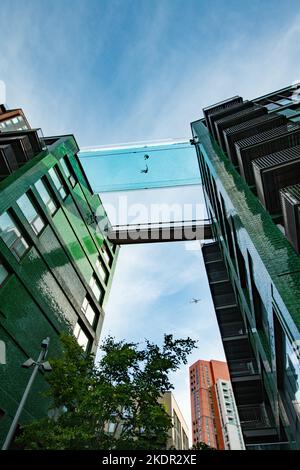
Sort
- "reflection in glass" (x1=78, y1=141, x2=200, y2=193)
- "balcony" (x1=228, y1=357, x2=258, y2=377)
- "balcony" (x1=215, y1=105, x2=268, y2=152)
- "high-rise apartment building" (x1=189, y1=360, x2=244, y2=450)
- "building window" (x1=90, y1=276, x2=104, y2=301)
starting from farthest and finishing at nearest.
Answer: "high-rise apartment building" (x1=189, y1=360, x2=244, y2=450)
"building window" (x1=90, y1=276, x2=104, y2=301)
"reflection in glass" (x1=78, y1=141, x2=200, y2=193)
"balcony" (x1=215, y1=105, x2=268, y2=152)
"balcony" (x1=228, y1=357, x2=258, y2=377)

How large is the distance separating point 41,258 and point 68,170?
9.97 metres

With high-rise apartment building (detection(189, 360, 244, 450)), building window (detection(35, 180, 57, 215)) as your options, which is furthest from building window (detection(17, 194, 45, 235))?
high-rise apartment building (detection(189, 360, 244, 450))

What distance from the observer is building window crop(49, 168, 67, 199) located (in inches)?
847

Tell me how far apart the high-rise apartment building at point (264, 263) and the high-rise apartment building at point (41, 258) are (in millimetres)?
10785

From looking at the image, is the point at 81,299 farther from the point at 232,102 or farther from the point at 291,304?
the point at 232,102

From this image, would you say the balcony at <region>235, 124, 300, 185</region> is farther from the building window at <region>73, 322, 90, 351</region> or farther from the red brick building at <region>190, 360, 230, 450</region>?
the red brick building at <region>190, 360, 230, 450</region>

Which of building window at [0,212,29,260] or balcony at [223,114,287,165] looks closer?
building window at [0,212,29,260]

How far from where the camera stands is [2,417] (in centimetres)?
1188

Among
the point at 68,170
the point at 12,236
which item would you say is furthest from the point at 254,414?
the point at 68,170

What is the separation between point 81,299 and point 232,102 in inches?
894

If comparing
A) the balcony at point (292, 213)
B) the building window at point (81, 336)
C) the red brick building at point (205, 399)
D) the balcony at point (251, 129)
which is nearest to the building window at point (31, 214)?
the building window at point (81, 336)

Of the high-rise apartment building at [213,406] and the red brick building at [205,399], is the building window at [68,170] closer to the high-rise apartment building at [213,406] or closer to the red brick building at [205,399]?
the high-rise apartment building at [213,406]

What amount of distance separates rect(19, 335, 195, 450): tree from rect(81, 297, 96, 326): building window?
1164 centimetres
